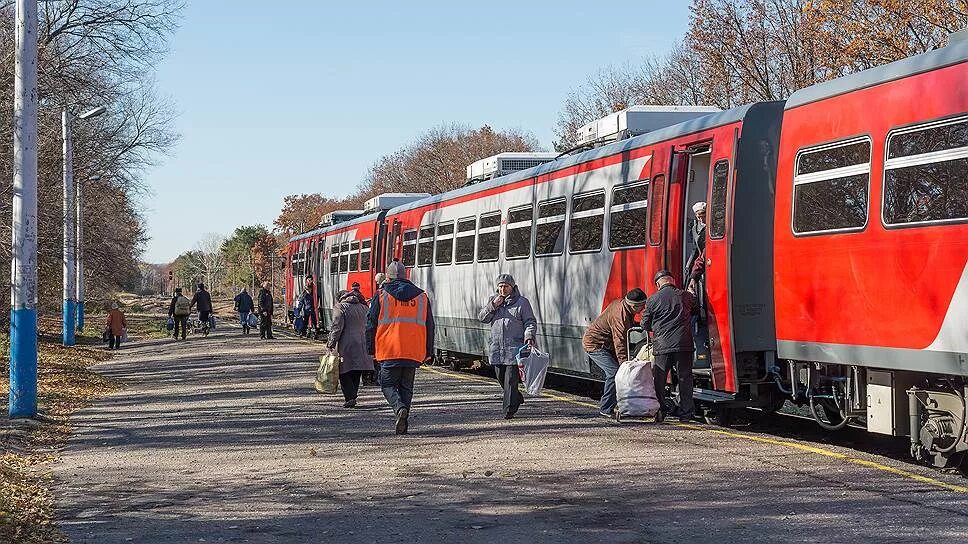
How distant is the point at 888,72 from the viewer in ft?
36.3

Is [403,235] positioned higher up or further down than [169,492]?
higher up

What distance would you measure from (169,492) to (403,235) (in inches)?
734

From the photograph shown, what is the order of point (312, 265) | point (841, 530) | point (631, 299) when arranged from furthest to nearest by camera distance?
point (312, 265), point (631, 299), point (841, 530)

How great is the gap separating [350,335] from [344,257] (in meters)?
19.5

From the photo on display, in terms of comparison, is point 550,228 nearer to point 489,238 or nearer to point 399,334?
point 489,238

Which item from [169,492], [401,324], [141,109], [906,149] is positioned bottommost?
[169,492]

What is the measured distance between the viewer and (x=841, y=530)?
835 cm

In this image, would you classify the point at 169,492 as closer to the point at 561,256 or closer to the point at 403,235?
the point at 561,256

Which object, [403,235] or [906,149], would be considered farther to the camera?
[403,235]

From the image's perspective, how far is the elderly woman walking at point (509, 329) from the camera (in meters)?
15.1

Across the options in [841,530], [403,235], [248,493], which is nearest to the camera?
[841,530]

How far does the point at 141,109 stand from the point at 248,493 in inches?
1796

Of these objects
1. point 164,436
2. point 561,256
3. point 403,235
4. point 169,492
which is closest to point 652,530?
point 169,492

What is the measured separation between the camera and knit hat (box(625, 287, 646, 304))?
576 inches
